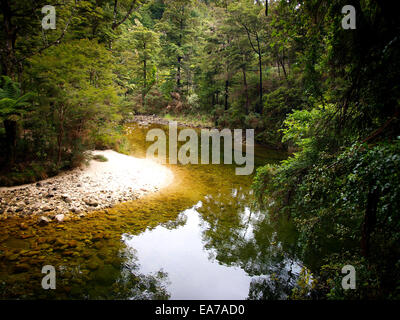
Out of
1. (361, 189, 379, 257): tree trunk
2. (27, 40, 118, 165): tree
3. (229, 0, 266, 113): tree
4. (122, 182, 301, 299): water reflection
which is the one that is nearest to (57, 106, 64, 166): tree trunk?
(27, 40, 118, 165): tree

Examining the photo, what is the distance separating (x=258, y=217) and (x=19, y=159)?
24.6 ft

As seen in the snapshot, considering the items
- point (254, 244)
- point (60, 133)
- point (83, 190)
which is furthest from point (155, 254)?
point (60, 133)

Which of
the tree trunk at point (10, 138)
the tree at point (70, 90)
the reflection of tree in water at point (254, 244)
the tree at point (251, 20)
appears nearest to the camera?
the reflection of tree in water at point (254, 244)

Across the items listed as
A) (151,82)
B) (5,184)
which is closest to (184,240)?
(5,184)

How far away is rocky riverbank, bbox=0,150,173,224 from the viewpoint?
5.31m

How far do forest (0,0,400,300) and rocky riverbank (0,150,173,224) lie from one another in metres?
0.60

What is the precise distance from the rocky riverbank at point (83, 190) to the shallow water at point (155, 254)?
1.29ft

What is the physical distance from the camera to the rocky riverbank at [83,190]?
209 inches

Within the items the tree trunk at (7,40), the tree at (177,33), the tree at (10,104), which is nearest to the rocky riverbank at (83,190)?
the tree at (10,104)

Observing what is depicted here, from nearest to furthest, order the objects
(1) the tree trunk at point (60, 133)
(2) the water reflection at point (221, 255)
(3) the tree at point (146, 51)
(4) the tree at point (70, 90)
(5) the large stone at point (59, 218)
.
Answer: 1. (2) the water reflection at point (221, 255)
2. (5) the large stone at point (59, 218)
3. (4) the tree at point (70, 90)
4. (1) the tree trunk at point (60, 133)
5. (3) the tree at point (146, 51)

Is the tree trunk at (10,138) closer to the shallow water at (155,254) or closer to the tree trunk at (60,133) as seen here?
the tree trunk at (60,133)

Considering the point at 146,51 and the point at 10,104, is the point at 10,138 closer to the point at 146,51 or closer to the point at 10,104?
the point at 10,104

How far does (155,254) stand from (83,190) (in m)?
3.47

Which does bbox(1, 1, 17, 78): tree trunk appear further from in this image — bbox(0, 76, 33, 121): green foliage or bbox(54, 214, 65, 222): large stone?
bbox(54, 214, 65, 222): large stone
